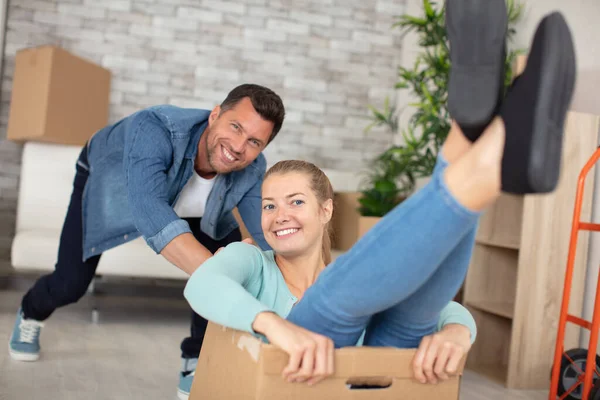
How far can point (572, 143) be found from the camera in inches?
104

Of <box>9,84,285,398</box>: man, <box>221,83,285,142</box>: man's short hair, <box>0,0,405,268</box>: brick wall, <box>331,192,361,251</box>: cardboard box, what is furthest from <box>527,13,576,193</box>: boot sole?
<box>0,0,405,268</box>: brick wall

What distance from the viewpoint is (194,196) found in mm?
2102

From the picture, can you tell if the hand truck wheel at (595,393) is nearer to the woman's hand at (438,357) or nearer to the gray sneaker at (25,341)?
the woman's hand at (438,357)

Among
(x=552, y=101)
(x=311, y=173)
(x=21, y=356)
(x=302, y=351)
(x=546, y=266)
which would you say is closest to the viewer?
(x=552, y=101)

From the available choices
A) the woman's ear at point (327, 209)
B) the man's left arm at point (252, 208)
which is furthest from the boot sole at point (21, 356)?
the woman's ear at point (327, 209)

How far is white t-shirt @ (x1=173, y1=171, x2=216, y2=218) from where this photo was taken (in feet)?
6.79

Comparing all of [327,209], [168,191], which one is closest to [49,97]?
[168,191]

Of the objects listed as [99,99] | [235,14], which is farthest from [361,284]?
[235,14]

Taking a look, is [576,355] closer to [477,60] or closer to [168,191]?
[168,191]

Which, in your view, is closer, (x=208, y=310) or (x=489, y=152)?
(x=489, y=152)

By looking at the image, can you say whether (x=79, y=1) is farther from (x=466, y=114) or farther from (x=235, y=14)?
(x=466, y=114)

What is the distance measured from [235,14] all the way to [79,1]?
970 millimetres

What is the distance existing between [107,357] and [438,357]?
1.89 m

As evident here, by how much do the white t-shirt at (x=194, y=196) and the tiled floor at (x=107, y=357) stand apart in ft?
1.99
